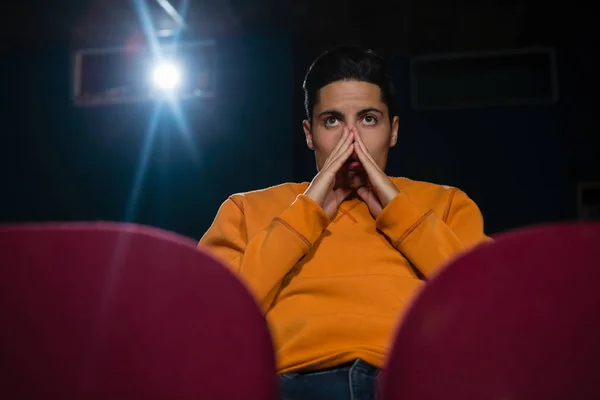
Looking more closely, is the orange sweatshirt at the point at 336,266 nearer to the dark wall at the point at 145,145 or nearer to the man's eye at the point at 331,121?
the man's eye at the point at 331,121

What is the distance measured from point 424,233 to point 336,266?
18cm

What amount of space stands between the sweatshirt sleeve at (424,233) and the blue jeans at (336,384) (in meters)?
0.25

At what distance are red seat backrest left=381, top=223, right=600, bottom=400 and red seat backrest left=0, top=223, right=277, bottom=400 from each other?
16cm

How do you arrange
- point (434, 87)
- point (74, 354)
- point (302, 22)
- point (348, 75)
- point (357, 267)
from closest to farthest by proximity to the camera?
1. point (74, 354)
2. point (357, 267)
3. point (348, 75)
4. point (302, 22)
5. point (434, 87)

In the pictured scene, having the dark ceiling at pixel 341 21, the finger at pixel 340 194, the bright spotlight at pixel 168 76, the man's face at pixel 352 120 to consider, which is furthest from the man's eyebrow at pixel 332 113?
the bright spotlight at pixel 168 76

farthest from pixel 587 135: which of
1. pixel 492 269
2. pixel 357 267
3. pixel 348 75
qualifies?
pixel 492 269

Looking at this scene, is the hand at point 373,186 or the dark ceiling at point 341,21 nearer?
the hand at point 373,186

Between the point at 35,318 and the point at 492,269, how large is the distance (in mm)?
347

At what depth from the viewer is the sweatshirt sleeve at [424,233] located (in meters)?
1.14

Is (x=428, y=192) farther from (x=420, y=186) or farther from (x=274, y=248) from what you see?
(x=274, y=248)

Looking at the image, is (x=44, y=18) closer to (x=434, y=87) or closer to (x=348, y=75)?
(x=434, y=87)

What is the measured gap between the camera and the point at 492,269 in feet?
1.53

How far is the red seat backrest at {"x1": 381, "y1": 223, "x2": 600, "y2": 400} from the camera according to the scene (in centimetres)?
44

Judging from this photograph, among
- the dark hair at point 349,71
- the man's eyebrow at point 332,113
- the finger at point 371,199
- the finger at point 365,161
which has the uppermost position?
the dark hair at point 349,71
